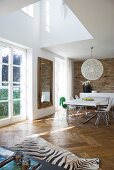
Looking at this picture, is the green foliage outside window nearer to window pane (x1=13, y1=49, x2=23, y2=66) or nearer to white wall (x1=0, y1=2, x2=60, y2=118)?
white wall (x1=0, y1=2, x2=60, y2=118)

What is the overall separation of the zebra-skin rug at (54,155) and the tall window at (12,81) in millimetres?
1970

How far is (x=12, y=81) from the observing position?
5816mm

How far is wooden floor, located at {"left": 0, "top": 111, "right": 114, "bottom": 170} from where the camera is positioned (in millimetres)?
3207

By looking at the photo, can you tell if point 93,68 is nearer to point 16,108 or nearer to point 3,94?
point 16,108

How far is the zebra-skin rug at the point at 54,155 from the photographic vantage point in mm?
2705

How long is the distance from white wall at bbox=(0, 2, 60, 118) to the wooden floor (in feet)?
4.58

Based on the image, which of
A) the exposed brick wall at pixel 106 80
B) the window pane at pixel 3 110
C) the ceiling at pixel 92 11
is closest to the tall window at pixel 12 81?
the window pane at pixel 3 110

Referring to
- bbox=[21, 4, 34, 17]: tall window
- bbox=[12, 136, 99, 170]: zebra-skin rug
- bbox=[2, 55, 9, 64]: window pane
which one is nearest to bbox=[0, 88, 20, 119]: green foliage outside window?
bbox=[2, 55, 9, 64]: window pane

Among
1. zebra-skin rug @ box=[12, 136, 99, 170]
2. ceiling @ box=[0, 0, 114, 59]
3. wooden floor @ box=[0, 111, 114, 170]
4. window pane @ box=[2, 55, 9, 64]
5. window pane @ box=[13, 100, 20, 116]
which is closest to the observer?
zebra-skin rug @ box=[12, 136, 99, 170]

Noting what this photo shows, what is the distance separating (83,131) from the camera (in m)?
4.76

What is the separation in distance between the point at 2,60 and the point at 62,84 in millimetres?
4664

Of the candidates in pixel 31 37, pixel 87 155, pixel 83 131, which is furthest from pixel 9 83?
pixel 87 155

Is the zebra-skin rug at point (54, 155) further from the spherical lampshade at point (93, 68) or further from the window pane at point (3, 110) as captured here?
the spherical lampshade at point (93, 68)

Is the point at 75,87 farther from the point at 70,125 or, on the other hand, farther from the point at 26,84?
the point at 70,125
